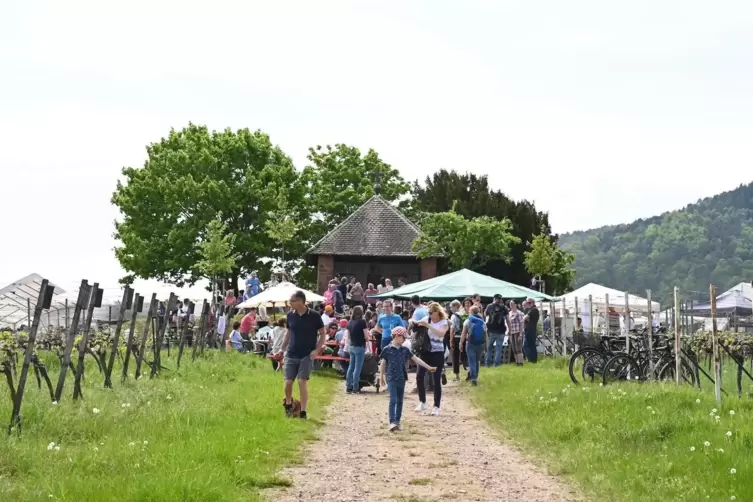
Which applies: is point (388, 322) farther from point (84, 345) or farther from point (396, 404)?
point (84, 345)

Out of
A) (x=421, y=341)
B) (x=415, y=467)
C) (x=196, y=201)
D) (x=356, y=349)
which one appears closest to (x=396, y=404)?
(x=421, y=341)

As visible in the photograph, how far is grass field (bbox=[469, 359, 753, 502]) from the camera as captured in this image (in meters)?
9.20

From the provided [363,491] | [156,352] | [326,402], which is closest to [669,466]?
[363,491]

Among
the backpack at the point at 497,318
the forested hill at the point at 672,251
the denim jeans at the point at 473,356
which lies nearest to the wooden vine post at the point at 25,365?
the denim jeans at the point at 473,356

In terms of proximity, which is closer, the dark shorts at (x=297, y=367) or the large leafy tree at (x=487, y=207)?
the dark shorts at (x=297, y=367)

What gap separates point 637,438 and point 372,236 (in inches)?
1871

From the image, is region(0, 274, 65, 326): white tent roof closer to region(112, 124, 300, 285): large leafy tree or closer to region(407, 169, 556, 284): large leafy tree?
region(112, 124, 300, 285): large leafy tree

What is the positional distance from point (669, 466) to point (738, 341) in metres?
10.2

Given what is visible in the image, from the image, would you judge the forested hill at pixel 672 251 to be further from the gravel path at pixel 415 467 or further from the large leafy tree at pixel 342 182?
the gravel path at pixel 415 467

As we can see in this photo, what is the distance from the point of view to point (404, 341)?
50.4ft

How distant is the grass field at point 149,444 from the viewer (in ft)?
27.5

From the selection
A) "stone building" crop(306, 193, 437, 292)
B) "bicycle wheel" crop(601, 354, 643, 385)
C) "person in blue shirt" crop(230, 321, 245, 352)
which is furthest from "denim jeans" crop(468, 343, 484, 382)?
"stone building" crop(306, 193, 437, 292)

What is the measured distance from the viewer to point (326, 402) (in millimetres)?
18172

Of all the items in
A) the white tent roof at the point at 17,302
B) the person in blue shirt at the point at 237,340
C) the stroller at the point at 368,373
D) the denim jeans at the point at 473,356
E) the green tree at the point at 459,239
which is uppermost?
the green tree at the point at 459,239
